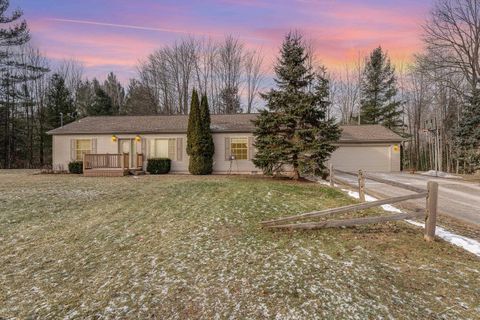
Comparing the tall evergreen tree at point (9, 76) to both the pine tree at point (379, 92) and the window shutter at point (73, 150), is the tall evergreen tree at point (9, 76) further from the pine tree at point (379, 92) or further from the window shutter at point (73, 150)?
the pine tree at point (379, 92)

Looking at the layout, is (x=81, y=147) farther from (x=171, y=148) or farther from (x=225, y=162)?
(x=225, y=162)

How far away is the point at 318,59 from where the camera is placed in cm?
2980

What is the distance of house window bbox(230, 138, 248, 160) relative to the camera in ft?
55.9

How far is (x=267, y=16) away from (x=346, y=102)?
71.0 ft

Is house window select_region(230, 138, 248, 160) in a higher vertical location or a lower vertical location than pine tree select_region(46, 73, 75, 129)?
lower

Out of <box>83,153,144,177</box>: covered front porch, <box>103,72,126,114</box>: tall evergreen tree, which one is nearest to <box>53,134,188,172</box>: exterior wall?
<box>83,153,144,177</box>: covered front porch

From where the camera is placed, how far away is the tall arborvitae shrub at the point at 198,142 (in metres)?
16.0

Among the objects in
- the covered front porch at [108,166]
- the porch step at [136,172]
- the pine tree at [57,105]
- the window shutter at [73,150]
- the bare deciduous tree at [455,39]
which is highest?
the bare deciduous tree at [455,39]

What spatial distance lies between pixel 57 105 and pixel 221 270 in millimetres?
30051

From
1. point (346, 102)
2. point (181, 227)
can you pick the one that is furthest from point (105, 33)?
point (346, 102)

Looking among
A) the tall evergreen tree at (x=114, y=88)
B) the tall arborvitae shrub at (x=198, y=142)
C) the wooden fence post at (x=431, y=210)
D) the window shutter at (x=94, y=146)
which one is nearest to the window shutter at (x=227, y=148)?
the tall arborvitae shrub at (x=198, y=142)

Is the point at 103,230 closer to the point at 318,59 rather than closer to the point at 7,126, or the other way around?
the point at 7,126

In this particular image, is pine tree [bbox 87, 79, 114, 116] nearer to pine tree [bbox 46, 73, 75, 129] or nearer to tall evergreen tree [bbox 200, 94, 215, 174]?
pine tree [bbox 46, 73, 75, 129]

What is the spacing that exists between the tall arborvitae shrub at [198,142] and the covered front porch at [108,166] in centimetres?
327
